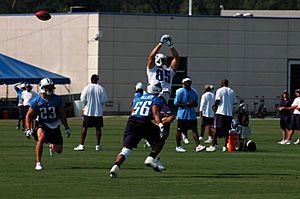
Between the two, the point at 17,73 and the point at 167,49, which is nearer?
the point at 17,73

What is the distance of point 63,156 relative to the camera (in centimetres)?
2341

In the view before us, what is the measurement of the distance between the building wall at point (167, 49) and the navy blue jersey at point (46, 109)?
42235 millimetres

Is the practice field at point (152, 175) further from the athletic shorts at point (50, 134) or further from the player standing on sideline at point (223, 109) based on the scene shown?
the player standing on sideline at point (223, 109)

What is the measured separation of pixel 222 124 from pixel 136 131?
32.6 ft

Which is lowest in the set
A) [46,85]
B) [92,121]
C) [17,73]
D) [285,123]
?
[285,123]

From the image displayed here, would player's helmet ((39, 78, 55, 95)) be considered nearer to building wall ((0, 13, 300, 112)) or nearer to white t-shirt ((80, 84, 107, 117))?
white t-shirt ((80, 84, 107, 117))

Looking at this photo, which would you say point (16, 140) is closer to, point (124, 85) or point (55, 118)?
point (55, 118)

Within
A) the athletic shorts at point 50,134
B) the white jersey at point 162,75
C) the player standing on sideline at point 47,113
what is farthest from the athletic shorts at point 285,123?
the player standing on sideline at point 47,113

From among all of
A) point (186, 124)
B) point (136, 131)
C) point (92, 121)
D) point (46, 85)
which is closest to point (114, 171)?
point (136, 131)

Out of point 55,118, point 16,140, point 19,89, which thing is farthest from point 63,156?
point 19,89

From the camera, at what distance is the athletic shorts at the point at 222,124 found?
27.3m

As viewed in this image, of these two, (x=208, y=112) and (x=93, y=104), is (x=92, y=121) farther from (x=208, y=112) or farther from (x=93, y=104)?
(x=208, y=112)

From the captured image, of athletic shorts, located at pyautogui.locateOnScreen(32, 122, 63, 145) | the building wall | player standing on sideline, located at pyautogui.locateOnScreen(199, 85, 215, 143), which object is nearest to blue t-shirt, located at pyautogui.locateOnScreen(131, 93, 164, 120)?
athletic shorts, located at pyautogui.locateOnScreen(32, 122, 63, 145)

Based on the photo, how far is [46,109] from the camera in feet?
64.4
